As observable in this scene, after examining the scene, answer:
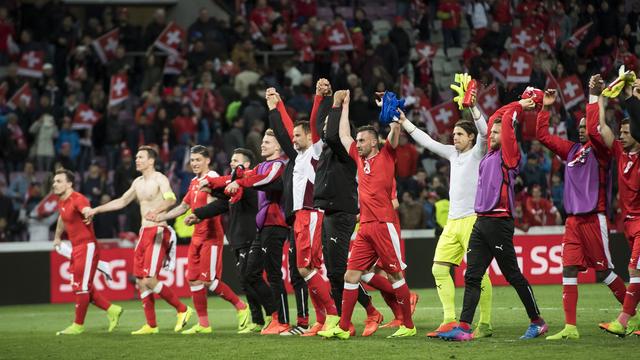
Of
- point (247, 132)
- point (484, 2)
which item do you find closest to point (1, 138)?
point (247, 132)

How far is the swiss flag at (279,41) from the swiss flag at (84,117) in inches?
208

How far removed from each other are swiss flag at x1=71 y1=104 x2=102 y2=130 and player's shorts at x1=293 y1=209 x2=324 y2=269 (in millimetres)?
13185

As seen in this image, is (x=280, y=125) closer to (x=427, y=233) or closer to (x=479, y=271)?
(x=479, y=271)

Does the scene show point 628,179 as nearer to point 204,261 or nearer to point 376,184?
point 376,184

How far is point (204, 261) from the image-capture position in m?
15.0

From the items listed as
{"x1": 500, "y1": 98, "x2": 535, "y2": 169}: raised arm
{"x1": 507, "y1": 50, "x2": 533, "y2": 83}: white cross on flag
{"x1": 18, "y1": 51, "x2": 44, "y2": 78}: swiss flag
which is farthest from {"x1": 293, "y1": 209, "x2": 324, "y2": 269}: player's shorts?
{"x1": 507, "y1": 50, "x2": 533, "y2": 83}: white cross on flag

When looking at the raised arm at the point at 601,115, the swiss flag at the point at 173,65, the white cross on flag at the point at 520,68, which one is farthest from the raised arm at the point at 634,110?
the swiss flag at the point at 173,65

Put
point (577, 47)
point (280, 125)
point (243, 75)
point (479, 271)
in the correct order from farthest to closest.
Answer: point (577, 47) → point (243, 75) → point (280, 125) → point (479, 271)

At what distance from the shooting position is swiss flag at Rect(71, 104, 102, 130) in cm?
2545

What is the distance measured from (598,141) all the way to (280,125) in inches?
148

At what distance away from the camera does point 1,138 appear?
975 inches

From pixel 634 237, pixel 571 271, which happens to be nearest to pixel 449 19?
pixel 571 271

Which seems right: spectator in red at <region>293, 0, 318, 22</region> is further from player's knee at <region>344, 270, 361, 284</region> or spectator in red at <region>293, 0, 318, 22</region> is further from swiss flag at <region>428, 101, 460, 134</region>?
player's knee at <region>344, 270, 361, 284</region>

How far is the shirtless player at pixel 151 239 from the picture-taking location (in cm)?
1520
